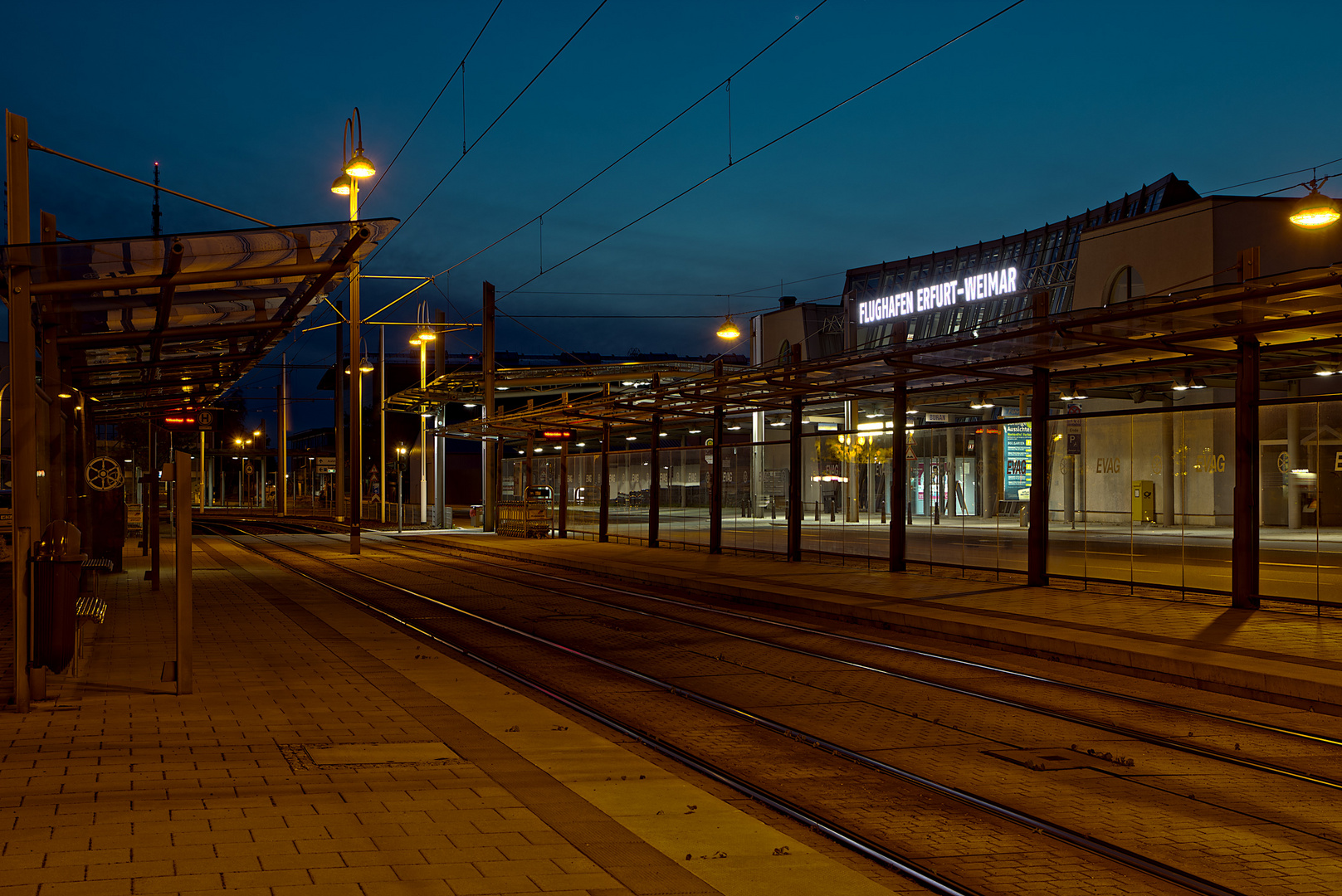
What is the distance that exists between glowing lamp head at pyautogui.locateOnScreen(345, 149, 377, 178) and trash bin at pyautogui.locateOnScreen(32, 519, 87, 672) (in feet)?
49.6

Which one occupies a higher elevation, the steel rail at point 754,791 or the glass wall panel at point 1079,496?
the glass wall panel at point 1079,496

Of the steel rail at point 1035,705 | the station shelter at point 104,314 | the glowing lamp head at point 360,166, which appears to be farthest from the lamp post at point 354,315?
the steel rail at point 1035,705

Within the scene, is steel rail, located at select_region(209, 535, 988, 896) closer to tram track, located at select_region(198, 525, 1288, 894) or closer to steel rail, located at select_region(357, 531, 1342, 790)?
tram track, located at select_region(198, 525, 1288, 894)

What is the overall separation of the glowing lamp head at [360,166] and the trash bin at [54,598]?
595 inches

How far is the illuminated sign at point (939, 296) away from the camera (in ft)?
134

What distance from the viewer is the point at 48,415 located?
12.1m

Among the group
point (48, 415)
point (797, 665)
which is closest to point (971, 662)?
point (797, 665)

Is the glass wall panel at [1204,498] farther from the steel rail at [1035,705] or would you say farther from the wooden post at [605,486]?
the wooden post at [605,486]

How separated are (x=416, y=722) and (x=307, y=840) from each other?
2.98 meters

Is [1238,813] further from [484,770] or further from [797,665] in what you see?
[797,665]

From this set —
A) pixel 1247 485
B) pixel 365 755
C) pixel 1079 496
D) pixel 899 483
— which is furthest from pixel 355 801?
pixel 899 483

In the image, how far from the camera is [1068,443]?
18109 millimetres

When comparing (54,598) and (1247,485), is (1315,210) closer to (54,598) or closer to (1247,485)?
(1247,485)

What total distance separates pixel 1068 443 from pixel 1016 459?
1546 millimetres
